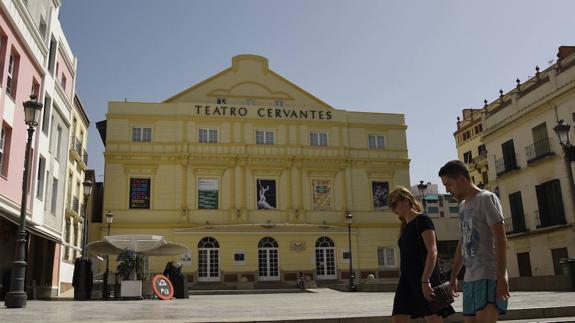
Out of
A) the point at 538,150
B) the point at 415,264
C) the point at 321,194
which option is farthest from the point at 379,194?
the point at 415,264

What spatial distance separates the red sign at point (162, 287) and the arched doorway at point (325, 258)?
17395 millimetres

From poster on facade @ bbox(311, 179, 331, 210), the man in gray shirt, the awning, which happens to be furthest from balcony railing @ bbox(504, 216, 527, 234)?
the man in gray shirt

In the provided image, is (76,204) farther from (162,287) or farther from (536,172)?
(536,172)

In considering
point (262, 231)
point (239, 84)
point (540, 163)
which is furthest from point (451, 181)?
point (239, 84)

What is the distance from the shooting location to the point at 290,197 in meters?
35.8

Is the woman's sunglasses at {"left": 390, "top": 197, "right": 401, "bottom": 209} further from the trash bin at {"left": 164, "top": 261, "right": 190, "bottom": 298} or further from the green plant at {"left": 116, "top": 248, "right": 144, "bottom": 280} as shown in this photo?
the trash bin at {"left": 164, "top": 261, "right": 190, "bottom": 298}

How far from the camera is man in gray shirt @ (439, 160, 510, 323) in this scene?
4219mm

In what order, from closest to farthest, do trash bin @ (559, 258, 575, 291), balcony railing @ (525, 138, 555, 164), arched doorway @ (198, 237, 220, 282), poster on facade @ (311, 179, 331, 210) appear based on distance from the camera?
trash bin @ (559, 258, 575, 291) → balcony railing @ (525, 138, 555, 164) → arched doorway @ (198, 237, 220, 282) → poster on facade @ (311, 179, 331, 210)

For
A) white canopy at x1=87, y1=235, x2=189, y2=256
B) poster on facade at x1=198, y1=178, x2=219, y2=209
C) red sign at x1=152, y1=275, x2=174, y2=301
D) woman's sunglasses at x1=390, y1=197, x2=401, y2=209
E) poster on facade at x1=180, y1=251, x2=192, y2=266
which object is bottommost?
red sign at x1=152, y1=275, x2=174, y2=301

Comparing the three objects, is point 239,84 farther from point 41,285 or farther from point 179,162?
point 41,285

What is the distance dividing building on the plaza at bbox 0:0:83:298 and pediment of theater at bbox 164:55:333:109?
11.0 m

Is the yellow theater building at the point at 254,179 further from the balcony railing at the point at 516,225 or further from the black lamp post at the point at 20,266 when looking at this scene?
the black lamp post at the point at 20,266

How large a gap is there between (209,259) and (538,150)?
20535mm

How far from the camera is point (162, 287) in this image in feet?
60.5
